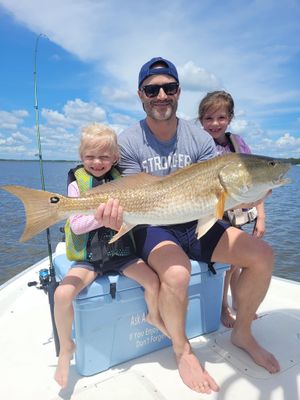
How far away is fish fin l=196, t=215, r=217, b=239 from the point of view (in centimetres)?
288

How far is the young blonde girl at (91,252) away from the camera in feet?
9.30

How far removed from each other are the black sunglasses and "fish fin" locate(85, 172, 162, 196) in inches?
36.7

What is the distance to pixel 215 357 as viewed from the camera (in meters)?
3.20

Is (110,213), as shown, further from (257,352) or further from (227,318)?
(227,318)

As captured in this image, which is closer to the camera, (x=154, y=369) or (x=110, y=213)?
(x=110, y=213)

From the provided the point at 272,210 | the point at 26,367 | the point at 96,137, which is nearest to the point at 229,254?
the point at 96,137

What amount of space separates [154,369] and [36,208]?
5.83 feet

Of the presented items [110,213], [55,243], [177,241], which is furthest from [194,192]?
[55,243]

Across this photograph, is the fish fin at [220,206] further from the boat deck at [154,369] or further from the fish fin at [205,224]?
the boat deck at [154,369]

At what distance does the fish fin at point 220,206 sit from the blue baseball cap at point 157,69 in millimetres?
1396

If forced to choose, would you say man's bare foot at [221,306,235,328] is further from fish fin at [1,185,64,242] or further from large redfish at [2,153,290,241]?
fish fin at [1,185,64,242]

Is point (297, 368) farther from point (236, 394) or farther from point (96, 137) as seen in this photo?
point (96, 137)

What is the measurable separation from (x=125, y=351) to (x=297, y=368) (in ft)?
5.09

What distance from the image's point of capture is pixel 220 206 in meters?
2.87
